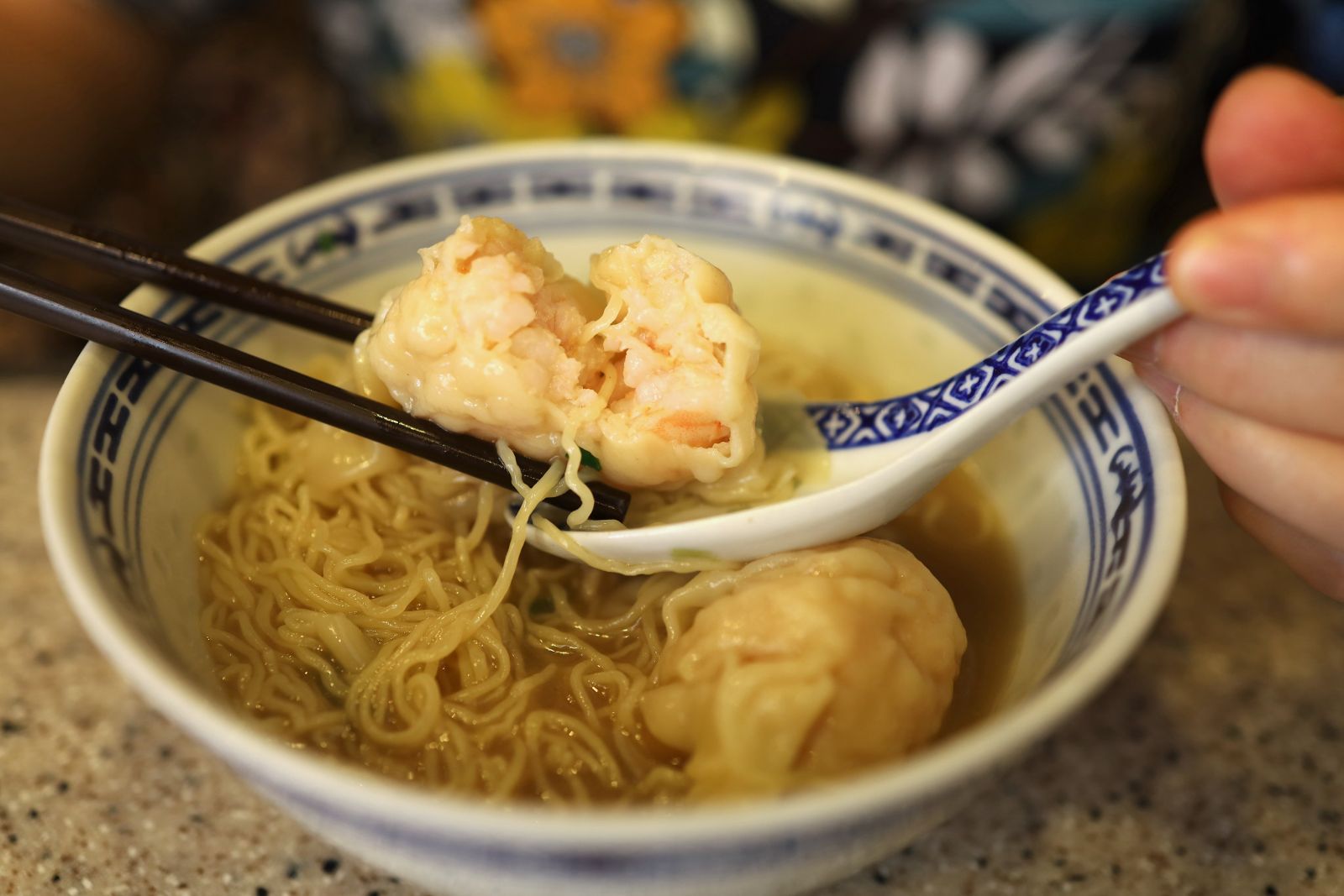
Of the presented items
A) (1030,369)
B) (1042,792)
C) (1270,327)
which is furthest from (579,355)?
(1042,792)

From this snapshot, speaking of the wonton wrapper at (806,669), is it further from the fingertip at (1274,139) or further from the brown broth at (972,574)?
the fingertip at (1274,139)

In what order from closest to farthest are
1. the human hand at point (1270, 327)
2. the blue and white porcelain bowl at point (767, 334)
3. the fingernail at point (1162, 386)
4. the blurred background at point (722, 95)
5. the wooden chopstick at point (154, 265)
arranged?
the blue and white porcelain bowl at point (767, 334), the human hand at point (1270, 327), the fingernail at point (1162, 386), the wooden chopstick at point (154, 265), the blurred background at point (722, 95)

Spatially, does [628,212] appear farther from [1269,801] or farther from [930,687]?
[1269,801]

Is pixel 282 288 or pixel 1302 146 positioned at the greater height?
pixel 282 288

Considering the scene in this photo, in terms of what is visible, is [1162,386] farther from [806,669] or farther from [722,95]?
[722,95]

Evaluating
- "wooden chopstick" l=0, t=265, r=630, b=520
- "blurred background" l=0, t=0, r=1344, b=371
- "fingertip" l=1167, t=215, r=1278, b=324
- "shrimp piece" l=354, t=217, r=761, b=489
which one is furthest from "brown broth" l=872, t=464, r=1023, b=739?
"blurred background" l=0, t=0, r=1344, b=371

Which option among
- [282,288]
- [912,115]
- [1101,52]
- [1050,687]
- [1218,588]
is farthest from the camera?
[912,115]

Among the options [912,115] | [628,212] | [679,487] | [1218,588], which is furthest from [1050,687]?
[912,115]

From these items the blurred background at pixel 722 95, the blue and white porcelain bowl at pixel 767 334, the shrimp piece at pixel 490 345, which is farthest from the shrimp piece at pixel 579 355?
the blurred background at pixel 722 95
